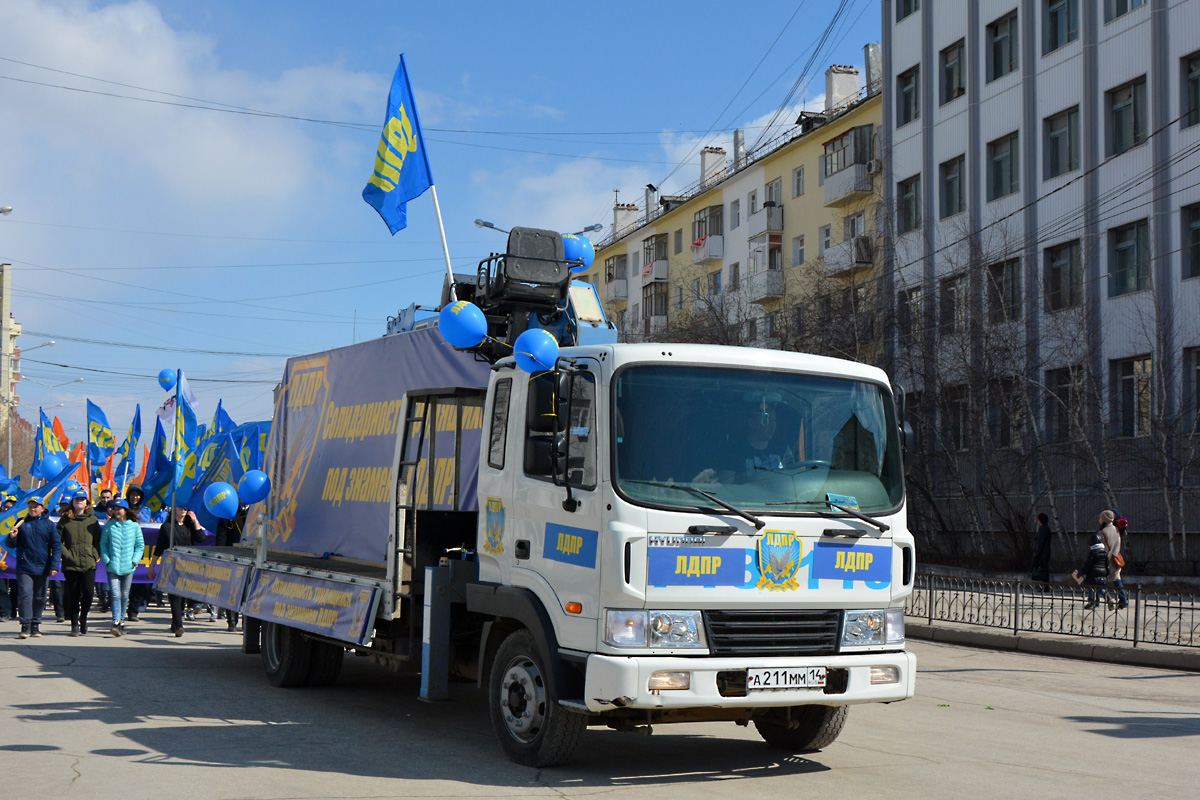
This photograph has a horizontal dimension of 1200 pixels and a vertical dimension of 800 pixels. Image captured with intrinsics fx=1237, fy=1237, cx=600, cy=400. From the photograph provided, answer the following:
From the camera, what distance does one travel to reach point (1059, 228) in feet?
Answer: 104

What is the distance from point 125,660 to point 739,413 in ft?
28.7

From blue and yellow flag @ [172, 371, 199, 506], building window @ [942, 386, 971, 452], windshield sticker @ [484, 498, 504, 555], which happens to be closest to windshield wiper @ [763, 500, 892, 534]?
windshield sticker @ [484, 498, 504, 555]

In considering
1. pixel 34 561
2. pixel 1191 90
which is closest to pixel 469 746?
pixel 34 561

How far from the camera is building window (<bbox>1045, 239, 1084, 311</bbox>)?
102 ft

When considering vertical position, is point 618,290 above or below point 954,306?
above

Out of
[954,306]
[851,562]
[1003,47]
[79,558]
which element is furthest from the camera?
[1003,47]

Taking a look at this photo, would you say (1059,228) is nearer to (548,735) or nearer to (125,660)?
(125,660)

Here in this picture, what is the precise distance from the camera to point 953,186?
120 ft

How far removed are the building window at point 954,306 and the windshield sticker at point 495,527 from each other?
86.6ft

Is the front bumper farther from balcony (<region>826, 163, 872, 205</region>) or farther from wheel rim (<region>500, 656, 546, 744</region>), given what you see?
balcony (<region>826, 163, 872, 205</region>)

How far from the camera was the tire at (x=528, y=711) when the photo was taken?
23.2 feet

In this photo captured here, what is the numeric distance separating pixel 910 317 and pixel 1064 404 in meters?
5.60

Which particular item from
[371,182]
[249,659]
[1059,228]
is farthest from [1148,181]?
[249,659]

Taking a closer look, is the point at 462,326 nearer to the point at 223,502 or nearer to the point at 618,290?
the point at 223,502
